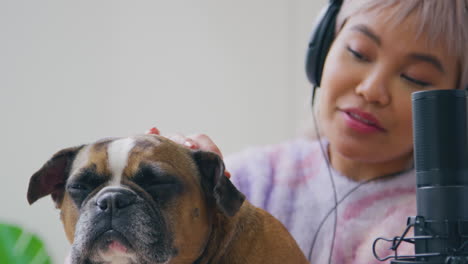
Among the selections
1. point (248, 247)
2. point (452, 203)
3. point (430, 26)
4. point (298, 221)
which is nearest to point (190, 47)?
point (298, 221)

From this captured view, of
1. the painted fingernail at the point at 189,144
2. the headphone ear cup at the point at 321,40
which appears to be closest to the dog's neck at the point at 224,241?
the painted fingernail at the point at 189,144

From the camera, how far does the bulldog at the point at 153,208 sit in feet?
2.10

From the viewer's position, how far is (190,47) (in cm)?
185

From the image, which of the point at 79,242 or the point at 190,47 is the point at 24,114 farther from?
the point at 79,242

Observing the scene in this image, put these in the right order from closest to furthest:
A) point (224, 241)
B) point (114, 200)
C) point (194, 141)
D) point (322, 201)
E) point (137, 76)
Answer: point (114, 200) < point (224, 241) < point (194, 141) < point (322, 201) < point (137, 76)

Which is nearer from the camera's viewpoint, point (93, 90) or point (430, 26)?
point (430, 26)

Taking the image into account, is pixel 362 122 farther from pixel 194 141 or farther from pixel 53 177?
pixel 53 177

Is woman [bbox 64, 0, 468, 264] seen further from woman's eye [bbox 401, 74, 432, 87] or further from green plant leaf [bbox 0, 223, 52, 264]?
green plant leaf [bbox 0, 223, 52, 264]

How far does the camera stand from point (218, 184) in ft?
2.27

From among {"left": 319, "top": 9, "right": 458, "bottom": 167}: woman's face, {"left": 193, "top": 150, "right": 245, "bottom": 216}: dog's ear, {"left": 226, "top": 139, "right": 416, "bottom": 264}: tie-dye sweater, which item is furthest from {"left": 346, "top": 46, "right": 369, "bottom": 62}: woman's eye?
{"left": 193, "top": 150, "right": 245, "bottom": 216}: dog's ear

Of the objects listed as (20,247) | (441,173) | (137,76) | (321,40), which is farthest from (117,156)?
(137,76)

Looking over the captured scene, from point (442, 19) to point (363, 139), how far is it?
0.78 feet

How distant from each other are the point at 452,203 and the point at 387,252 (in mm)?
511

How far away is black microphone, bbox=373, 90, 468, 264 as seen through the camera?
0.45 m
